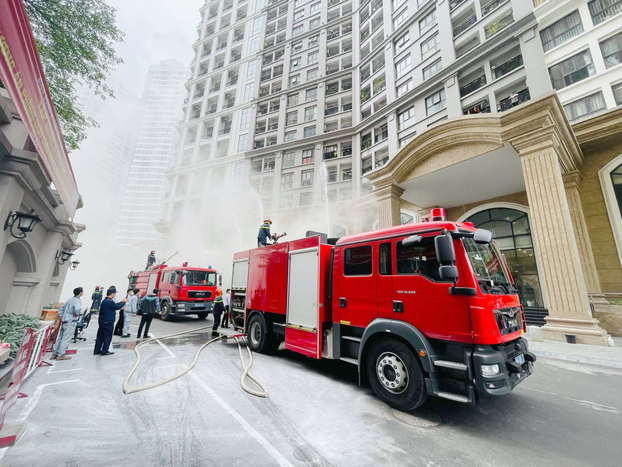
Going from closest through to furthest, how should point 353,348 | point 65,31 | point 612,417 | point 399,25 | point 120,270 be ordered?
point 612,417 < point 353,348 < point 65,31 < point 399,25 < point 120,270

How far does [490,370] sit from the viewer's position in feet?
10.1

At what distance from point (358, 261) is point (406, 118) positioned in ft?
71.8

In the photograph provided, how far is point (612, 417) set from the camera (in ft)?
11.8

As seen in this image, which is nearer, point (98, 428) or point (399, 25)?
point (98, 428)

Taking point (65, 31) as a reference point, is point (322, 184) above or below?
Result: above

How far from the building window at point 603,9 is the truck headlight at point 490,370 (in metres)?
20.3

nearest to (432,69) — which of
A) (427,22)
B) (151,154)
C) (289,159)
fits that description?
(427,22)

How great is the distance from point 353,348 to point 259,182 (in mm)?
29566

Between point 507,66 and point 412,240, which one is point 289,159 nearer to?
point 507,66

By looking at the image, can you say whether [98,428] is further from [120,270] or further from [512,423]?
[120,270]

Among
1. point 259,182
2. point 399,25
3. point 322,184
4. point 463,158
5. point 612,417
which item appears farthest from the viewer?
point 259,182

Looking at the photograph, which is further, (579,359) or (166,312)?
(166,312)

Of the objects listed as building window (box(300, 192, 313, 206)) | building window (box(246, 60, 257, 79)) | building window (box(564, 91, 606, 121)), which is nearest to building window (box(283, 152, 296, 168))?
building window (box(300, 192, 313, 206))

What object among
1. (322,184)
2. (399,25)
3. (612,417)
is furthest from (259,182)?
(612,417)
